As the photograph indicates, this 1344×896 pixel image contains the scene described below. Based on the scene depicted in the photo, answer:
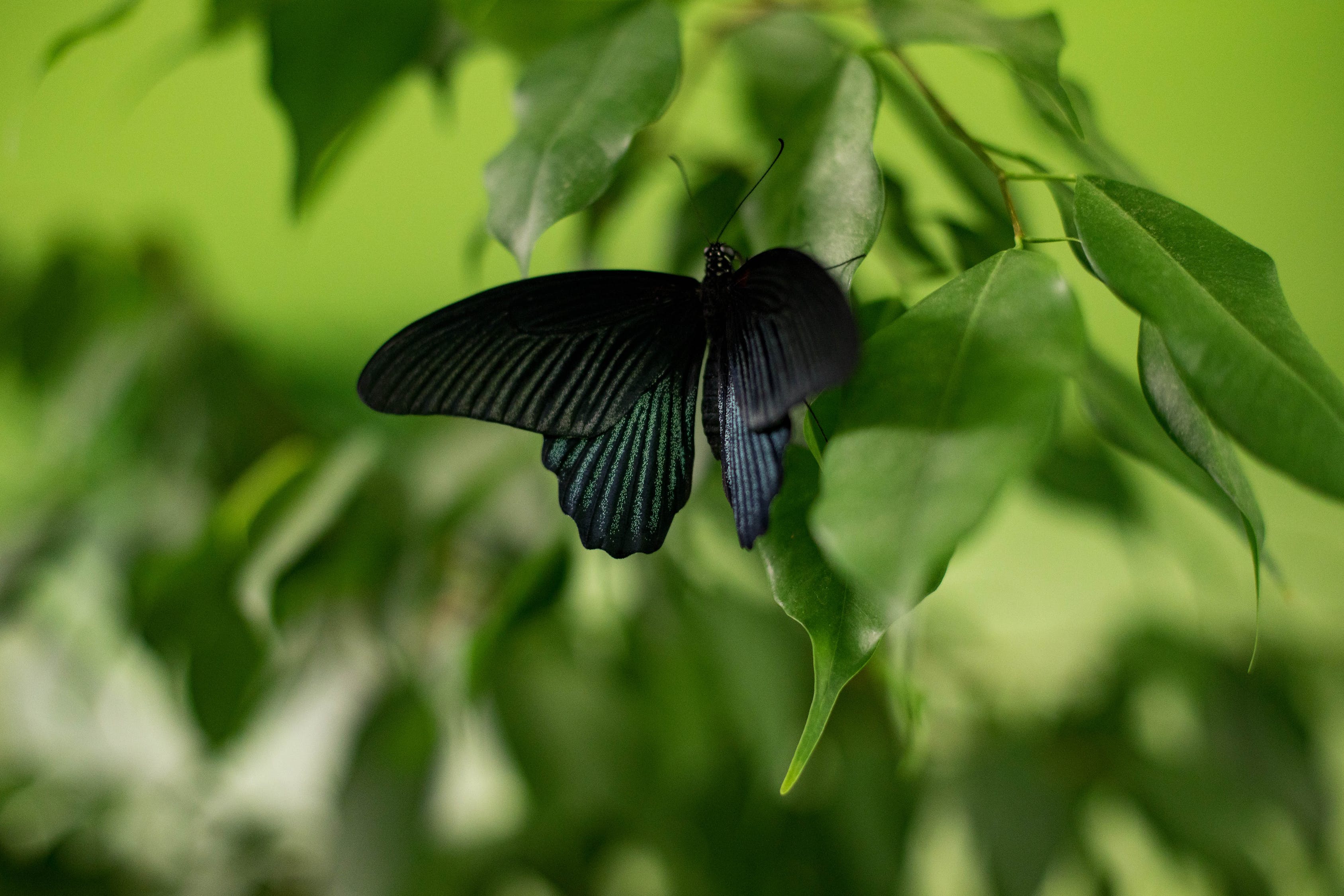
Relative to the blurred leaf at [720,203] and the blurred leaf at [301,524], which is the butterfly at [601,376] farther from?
the blurred leaf at [301,524]

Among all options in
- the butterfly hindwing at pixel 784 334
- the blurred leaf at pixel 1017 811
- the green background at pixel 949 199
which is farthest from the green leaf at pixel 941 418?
the green background at pixel 949 199

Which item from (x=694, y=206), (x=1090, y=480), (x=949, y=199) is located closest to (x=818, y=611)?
(x=694, y=206)

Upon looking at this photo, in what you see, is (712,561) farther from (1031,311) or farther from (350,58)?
(1031,311)

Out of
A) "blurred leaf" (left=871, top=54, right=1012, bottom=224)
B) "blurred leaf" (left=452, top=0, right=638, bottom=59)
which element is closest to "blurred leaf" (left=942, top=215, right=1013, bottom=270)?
"blurred leaf" (left=871, top=54, right=1012, bottom=224)

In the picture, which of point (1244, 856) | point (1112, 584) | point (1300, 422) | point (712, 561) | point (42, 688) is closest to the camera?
point (1300, 422)

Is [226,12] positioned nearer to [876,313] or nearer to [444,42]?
[444,42]

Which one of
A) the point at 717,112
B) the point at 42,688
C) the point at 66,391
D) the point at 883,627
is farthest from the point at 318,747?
the point at 883,627

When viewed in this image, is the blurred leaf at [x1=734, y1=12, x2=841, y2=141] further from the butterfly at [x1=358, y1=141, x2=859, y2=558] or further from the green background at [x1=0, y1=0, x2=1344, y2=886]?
the green background at [x1=0, y1=0, x2=1344, y2=886]
